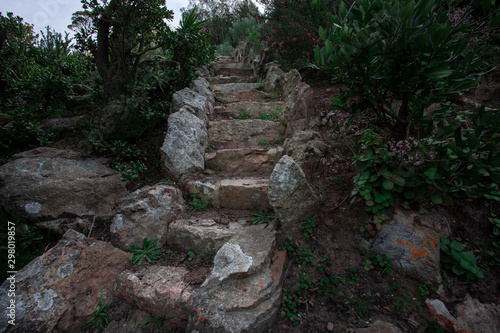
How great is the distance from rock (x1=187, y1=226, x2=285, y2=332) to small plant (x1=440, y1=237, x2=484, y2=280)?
1278 mm

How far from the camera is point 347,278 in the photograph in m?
1.79

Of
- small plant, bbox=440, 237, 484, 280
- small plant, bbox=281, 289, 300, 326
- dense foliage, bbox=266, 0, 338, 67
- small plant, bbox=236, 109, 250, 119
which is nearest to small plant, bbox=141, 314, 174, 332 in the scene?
small plant, bbox=281, 289, 300, 326

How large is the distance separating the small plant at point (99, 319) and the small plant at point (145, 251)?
1.34 feet

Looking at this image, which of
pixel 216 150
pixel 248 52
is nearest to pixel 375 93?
pixel 216 150

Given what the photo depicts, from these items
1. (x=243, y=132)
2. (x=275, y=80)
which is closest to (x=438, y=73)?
(x=243, y=132)

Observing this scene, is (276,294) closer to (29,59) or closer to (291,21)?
(291,21)

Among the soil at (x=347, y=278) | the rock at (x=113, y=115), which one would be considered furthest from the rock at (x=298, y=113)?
the rock at (x=113, y=115)

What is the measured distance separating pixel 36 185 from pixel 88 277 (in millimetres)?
1143

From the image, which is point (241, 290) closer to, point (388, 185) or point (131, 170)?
point (388, 185)

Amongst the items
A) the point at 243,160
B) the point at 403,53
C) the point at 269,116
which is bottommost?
the point at 243,160

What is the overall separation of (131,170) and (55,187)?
732 millimetres

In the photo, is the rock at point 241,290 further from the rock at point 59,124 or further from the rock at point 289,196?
the rock at point 59,124

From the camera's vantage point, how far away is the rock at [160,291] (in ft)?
5.65

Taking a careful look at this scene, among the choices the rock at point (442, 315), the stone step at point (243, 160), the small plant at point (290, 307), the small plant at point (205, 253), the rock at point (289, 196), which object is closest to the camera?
the rock at point (442, 315)
